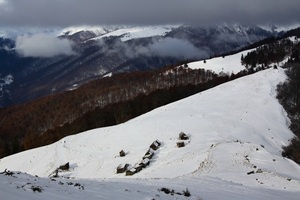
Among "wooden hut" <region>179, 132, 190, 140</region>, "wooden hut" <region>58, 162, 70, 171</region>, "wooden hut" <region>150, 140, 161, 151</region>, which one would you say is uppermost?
"wooden hut" <region>179, 132, 190, 140</region>

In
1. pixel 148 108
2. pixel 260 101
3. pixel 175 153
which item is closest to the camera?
pixel 175 153

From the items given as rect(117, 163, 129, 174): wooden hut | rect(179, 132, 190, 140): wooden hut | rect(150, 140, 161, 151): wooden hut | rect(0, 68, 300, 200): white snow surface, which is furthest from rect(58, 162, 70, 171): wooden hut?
rect(179, 132, 190, 140): wooden hut

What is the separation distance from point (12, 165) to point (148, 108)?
86426 mm

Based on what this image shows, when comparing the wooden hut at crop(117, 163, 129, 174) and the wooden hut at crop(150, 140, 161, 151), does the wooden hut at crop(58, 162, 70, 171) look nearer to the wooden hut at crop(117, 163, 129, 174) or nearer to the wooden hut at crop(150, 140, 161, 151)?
the wooden hut at crop(117, 163, 129, 174)

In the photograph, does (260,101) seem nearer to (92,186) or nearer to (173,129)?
(173,129)

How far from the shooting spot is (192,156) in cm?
4569

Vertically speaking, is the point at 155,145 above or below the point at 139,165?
above

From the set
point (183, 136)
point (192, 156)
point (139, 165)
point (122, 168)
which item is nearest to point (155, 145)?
point (183, 136)

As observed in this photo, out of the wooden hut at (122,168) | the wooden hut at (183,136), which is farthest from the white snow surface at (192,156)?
the wooden hut at (122,168)

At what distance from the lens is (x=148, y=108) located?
150250 mm

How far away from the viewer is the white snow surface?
22.2 metres

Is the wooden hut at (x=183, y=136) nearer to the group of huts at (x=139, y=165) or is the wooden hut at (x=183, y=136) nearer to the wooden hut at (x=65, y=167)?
the group of huts at (x=139, y=165)

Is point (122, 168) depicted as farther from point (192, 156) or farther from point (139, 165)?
point (192, 156)

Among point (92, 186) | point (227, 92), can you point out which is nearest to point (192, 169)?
point (92, 186)
